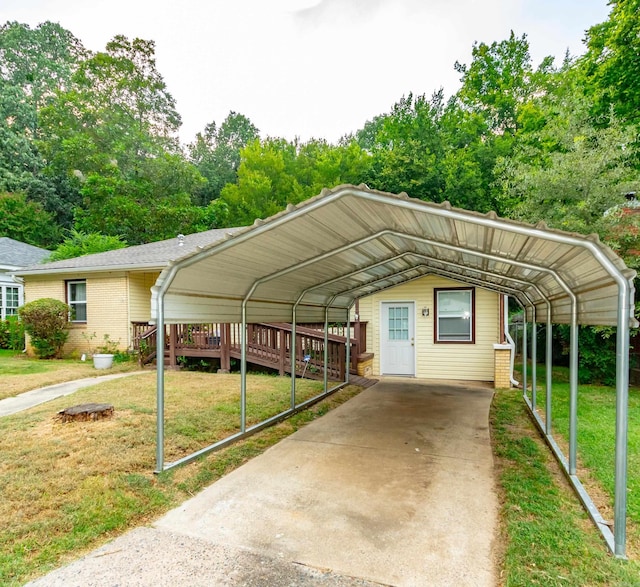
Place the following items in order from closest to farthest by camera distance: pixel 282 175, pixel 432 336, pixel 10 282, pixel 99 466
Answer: pixel 99 466 < pixel 432 336 < pixel 10 282 < pixel 282 175

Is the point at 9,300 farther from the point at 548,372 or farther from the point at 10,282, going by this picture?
the point at 548,372

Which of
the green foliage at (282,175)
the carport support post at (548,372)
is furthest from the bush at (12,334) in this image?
the carport support post at (548,372)

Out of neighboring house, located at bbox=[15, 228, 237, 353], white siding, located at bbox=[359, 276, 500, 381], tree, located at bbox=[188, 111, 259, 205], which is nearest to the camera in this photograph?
white siding, located at bbox=[359, 276, 500, 381]

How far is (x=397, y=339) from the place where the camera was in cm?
1055

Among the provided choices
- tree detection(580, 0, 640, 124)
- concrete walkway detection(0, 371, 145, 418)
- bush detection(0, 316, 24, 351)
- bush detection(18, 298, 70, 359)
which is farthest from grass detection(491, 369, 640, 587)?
bush detection(0, 316, 24, 351)

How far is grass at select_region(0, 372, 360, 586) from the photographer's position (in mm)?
2859

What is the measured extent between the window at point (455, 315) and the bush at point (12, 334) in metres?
12.9

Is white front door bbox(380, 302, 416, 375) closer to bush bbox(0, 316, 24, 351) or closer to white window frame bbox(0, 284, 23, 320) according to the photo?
bush bbox(0, 316, 24, 351)

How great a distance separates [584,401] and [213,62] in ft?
80.4

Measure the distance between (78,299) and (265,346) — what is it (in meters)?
6.95

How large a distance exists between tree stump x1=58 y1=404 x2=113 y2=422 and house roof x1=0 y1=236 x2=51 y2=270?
13.4m

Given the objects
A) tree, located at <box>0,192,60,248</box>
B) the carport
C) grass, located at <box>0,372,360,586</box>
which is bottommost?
grass, located at <box>0,372,360,586</box>

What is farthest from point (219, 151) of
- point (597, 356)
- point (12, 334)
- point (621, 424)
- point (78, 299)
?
point (621, 424)

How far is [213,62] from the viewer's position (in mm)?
23062
